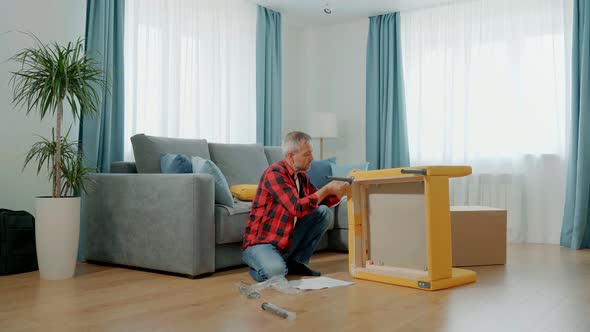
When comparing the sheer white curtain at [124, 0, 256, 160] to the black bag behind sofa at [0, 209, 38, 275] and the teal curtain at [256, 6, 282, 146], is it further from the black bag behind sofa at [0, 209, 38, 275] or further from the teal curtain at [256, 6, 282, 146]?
the black bag behind sofa at [0, 209, 38, 275]

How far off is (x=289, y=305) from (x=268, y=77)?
144 inches

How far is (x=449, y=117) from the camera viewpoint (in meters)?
5.55

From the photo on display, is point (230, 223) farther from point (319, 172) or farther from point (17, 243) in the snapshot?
point (319, 172)

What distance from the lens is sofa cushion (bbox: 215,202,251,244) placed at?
3.34 m

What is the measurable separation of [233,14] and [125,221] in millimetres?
2729

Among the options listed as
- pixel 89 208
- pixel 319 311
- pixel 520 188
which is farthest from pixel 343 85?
pixel 319 311

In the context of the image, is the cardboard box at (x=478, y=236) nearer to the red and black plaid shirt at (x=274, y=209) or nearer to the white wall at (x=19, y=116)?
the red and black plaid shirt at (x=274, y=209)

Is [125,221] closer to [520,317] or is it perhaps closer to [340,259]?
[340,259]

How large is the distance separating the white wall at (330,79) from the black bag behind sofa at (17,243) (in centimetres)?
337

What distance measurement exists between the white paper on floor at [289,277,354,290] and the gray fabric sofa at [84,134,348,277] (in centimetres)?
58

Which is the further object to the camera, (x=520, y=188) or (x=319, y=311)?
(x=520, y=188)

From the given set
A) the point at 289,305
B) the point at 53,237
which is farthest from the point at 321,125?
the point at 289,305

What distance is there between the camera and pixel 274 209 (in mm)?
3090

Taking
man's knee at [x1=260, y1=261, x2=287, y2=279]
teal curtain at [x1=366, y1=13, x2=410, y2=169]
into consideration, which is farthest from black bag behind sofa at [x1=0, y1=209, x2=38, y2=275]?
teal curtain at [x1=366, y1=13, x2=410, y2=169]
